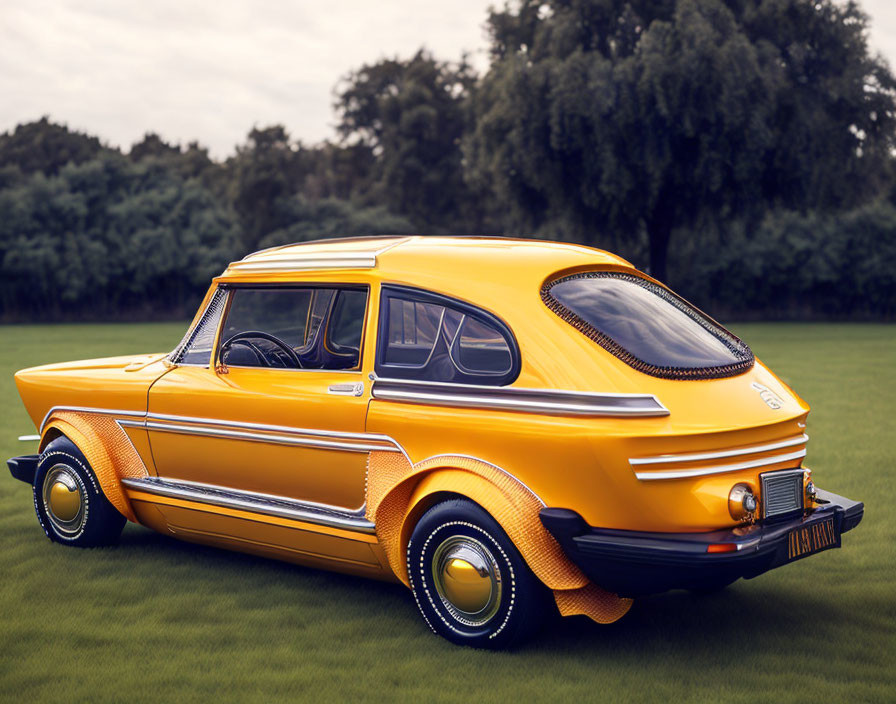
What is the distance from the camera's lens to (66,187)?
1929 inches

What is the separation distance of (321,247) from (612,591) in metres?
2.51

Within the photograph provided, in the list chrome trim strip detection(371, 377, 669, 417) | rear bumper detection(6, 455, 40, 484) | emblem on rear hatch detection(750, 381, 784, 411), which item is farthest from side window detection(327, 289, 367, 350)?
rear bumper detection(6, 455, 40, 484)

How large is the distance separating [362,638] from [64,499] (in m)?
2.58

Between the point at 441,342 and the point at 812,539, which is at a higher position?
the point at 441,342

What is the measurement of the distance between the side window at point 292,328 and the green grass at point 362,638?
1.25m

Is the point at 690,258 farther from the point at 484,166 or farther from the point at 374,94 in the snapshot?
the point at 374,94

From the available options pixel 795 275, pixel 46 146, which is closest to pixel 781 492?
pixel 795 275

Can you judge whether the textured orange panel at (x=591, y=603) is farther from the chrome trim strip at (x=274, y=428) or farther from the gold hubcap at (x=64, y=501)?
the gold hubcap at (x=64, y=501)

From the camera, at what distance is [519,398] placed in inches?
179

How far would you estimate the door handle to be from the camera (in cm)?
511

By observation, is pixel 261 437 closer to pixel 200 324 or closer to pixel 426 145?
pixel 200 324

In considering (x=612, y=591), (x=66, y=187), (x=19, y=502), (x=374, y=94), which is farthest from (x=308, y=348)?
(x=374, y=94)

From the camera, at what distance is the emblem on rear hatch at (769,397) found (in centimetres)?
473

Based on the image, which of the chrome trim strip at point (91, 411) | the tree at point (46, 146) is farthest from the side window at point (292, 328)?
the tree at point (46, 146)
